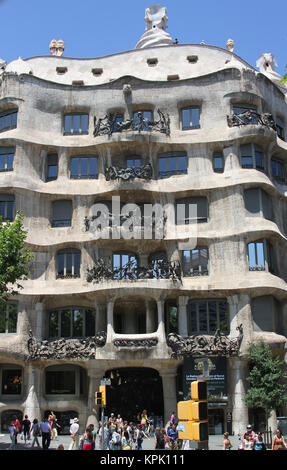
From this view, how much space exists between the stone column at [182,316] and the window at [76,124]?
14.5 meters

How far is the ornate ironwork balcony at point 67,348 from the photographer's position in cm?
3694

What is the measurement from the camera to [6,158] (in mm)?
41594

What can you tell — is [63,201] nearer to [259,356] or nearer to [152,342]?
[152,342]

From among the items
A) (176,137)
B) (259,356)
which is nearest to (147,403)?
(259,356)

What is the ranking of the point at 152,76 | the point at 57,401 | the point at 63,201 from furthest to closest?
1. the point at 152,76
2. the point at 63,201
3. the point at 57,401

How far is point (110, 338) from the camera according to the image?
36.5 metres

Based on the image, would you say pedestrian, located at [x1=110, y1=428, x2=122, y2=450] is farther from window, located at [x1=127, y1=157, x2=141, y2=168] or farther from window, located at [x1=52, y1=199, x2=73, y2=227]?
window, located at [x1=127, y1=157, x2=141, y2=168]

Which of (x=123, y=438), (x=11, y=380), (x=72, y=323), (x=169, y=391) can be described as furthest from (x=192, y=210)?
(x=123, y=438)

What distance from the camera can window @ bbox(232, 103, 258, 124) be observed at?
134 ft

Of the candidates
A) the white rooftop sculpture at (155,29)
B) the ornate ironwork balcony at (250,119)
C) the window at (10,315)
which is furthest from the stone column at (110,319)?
the white rooftop sculpture at (155,29)

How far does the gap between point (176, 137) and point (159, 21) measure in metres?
14.6

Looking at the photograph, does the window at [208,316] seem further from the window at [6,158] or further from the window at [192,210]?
the window at [6,158]

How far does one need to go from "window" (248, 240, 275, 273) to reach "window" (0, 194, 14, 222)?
53.8 feet

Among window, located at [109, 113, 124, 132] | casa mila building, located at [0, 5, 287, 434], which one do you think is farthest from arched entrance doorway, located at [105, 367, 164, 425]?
window, located at [109, 113, 124, 132]
